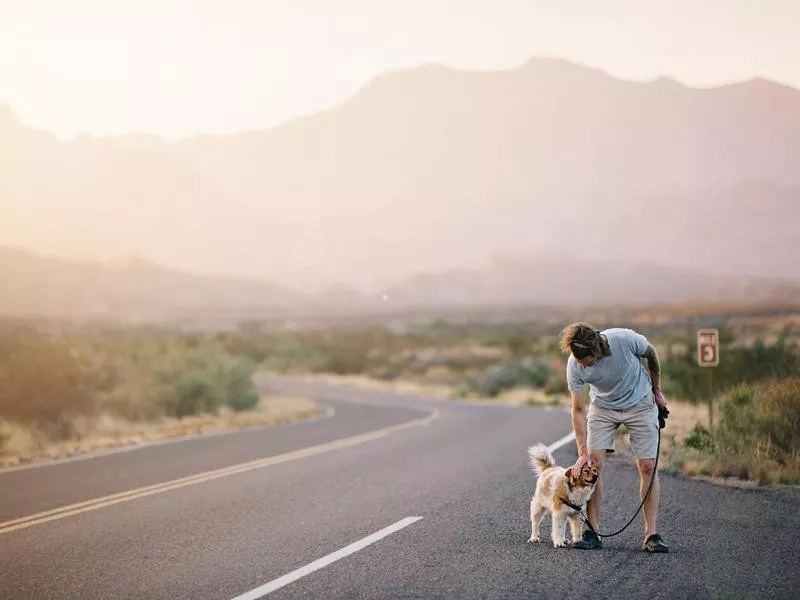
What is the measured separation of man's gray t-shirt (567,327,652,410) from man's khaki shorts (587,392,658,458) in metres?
0.08

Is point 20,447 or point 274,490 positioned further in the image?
point 20,447

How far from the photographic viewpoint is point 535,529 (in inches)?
336

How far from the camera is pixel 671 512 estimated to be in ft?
33.0

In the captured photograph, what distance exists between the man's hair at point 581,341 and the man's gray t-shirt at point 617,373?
17cm

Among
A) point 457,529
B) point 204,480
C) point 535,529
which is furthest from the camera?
point 204,480

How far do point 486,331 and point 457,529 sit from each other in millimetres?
89860

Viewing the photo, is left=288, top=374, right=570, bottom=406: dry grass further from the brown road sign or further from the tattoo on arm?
the tattoo on arm

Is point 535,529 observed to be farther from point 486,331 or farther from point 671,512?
point 486,331

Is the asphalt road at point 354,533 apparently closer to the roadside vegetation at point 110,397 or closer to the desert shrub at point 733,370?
the roadside vegetation at point 110,397

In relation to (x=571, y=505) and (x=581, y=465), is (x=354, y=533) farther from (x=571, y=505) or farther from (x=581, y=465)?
(x=581, y=465)

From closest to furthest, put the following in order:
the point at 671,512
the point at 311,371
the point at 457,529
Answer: the point at 457,529
the point at 671,512
the point at 311,371

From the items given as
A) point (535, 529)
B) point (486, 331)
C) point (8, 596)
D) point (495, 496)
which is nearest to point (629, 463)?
point (495, 496)

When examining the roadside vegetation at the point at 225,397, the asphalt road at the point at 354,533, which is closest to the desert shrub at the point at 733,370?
the roadside vegetation at the point at 225,397

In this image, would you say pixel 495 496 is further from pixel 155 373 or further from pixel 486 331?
pixel 486 331
